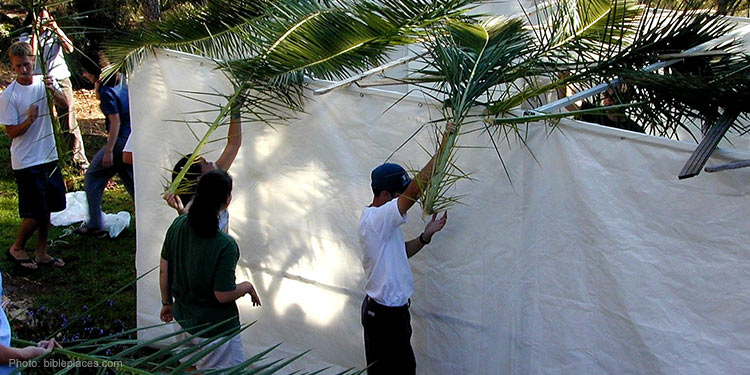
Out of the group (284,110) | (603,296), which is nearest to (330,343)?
(284,110)

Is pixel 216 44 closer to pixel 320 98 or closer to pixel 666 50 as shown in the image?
pixel 320 98

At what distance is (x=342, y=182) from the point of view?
397 centimetres

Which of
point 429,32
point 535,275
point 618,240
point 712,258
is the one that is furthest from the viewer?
point 429,32

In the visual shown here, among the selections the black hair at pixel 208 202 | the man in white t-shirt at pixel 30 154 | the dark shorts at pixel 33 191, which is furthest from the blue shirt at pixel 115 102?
the black hair at pixel 208 202

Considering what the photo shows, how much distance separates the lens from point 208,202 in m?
3.29

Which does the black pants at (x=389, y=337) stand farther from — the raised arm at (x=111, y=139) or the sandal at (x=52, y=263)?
the sandal at (x=52, y=263)

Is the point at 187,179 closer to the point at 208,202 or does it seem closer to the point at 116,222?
the point at 208,202

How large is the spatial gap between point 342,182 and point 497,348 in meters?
1.15

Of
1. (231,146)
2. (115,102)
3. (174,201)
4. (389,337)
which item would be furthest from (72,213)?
(389,337)

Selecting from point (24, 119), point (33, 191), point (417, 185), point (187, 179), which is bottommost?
point (33, 191)

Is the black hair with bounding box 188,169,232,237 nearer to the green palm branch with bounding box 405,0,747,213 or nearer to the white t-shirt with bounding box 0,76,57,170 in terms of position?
the green palm branch with bounding box 405,0,747,213

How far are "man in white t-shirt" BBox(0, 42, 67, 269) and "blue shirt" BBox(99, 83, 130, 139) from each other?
413 millimetres

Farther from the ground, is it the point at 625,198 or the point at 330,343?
the point at 625,198

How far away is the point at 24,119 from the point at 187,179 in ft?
7.19
